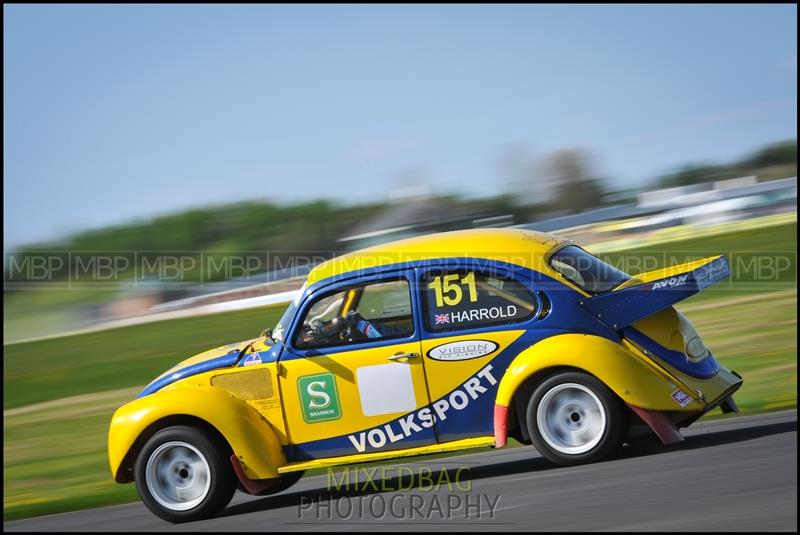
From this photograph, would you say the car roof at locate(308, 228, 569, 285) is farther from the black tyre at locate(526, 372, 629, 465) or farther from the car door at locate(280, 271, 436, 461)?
the black tyre at locate(526, 372, 629, 465)

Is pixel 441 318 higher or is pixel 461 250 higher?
pixel 461 250

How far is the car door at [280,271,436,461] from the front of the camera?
6605 millimetres

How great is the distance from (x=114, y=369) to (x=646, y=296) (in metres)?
14.0

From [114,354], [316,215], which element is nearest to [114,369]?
[114,354]

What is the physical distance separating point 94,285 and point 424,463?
17.2 m

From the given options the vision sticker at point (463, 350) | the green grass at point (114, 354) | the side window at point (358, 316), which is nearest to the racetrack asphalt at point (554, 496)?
the vision sticker at point (463, 350)

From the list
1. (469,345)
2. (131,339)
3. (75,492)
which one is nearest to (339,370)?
(469,345)

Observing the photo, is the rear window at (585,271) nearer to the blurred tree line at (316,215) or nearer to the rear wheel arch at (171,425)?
the rear wheel arch at (171,425)

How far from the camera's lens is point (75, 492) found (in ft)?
31.9

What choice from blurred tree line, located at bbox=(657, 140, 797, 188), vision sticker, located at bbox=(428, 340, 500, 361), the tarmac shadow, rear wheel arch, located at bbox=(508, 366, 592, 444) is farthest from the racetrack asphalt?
blurred tree line, located at bbox=(657, 140, 797, 188)

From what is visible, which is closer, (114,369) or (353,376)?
(353,376)

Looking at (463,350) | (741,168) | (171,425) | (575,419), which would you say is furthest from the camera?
(741,168)

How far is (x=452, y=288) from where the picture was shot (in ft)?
22.0

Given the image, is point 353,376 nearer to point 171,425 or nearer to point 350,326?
point 350,326
